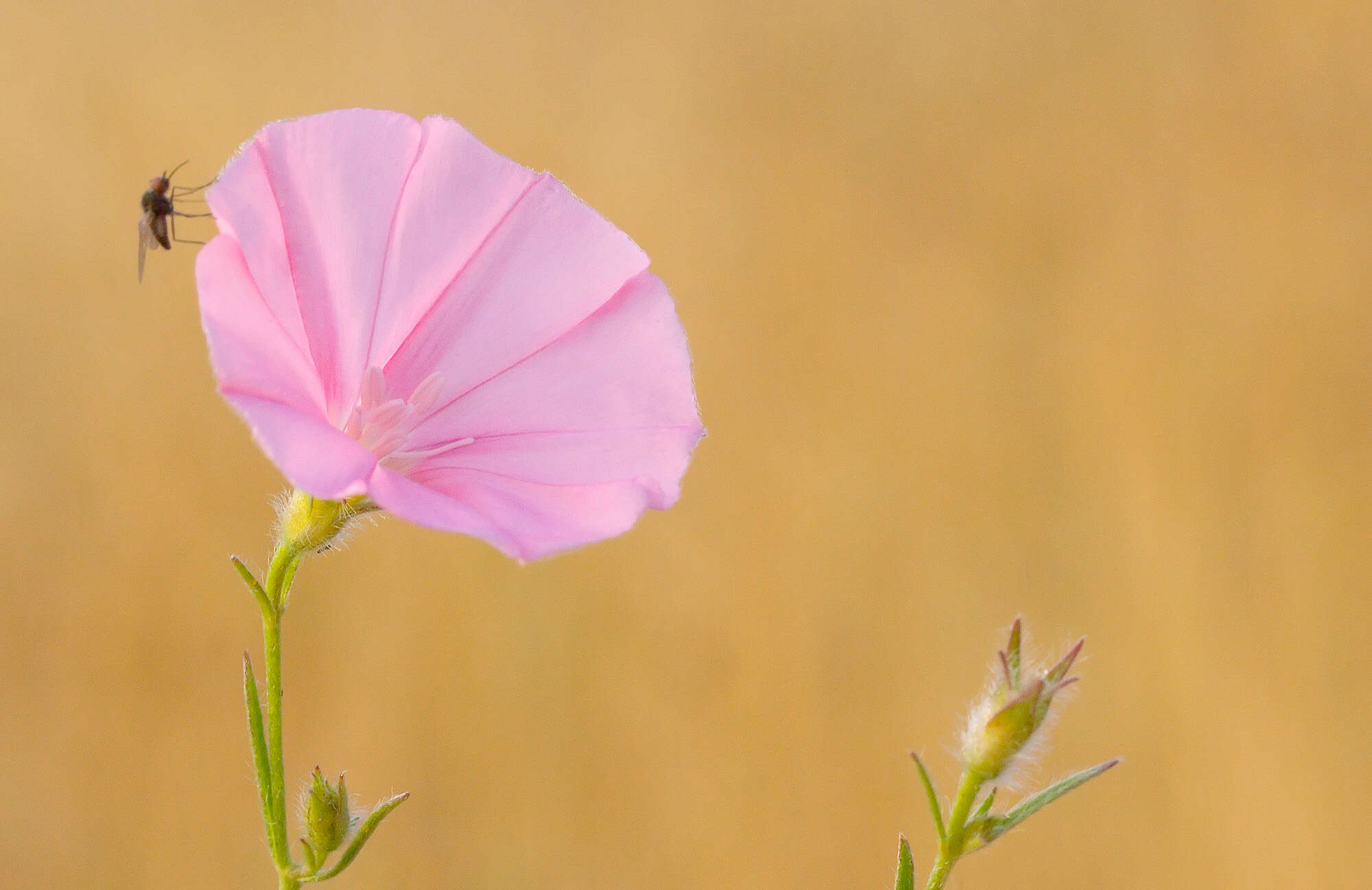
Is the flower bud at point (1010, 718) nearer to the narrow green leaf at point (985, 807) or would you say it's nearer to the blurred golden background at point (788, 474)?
the narrow green leaf at point (985, 807)

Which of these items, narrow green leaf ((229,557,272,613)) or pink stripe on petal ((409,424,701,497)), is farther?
pink stripe on petal ((409,424,701,497))

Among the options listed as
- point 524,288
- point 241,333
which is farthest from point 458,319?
point 241,333

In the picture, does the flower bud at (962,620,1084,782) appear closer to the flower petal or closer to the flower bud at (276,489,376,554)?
the flower bud at (276,489,376,554)

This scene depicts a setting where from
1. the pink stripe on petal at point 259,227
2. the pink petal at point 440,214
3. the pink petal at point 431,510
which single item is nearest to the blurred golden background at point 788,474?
the pink petal at point 440,214

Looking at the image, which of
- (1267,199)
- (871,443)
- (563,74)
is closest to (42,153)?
(563,74)

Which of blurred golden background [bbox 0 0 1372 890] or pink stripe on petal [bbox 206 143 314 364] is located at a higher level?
blurred golden background [bbox 0 0 1372 890]

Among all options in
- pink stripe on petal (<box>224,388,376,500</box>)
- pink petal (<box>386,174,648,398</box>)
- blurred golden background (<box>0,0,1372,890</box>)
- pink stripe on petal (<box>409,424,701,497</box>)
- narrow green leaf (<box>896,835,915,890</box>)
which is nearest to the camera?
pink stripe on petal (<box>224,388,376,500</box>)

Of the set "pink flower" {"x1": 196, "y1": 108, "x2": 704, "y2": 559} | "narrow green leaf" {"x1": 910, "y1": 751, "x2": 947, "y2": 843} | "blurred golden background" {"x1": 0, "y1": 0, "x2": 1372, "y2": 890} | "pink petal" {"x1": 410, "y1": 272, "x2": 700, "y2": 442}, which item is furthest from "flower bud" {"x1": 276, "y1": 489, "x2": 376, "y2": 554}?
"blurred golden background" {"x1": 0, "y1": 0, "x2": 1372, "y2": 890}

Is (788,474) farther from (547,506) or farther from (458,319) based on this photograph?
(547,506)
